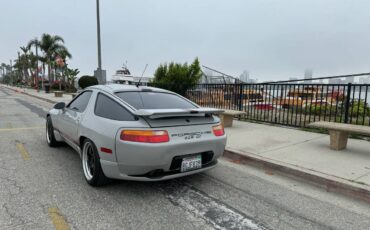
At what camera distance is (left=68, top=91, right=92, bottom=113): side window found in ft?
14.9

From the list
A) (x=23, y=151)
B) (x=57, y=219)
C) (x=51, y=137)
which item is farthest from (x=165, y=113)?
(x=23, y=151)

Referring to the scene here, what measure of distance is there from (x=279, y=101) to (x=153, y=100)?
6647 millimetres

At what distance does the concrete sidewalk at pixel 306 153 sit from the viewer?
4.23 meters

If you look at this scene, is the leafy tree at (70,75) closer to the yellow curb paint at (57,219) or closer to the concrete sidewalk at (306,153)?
the concrete sidewalk at (306,153)

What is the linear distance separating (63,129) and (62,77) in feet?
125

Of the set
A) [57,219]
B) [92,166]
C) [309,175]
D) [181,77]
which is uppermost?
[181,77]

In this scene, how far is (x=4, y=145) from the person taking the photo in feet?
20.3

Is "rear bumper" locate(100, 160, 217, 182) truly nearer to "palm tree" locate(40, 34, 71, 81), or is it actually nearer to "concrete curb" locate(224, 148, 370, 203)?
"concrete curb" locate(224, 148, 370, 203)

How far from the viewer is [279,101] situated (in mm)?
9602

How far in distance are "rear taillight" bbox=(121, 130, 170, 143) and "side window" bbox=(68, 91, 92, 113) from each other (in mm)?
1533

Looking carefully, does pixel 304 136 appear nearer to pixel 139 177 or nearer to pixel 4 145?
pixel 139 177

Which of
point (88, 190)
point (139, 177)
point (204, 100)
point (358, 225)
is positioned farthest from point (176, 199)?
point (204, 100)

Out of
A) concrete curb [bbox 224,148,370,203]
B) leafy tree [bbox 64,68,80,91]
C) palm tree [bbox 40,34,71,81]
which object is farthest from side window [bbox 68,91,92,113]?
palm tree [bbox 40,34,71,81]

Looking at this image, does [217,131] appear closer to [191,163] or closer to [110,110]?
[191,163]
